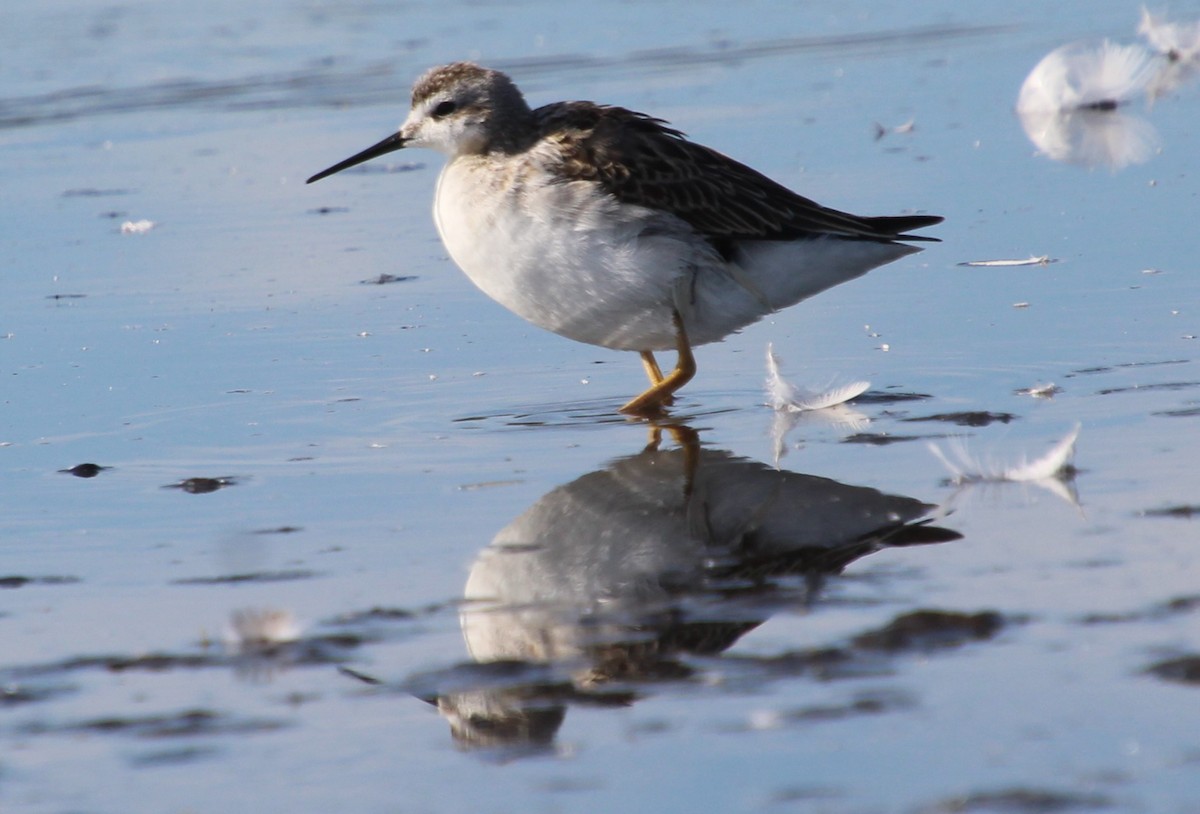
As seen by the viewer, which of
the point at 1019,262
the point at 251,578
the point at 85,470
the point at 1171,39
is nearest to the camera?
the point at 251,578

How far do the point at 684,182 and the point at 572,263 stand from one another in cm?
54

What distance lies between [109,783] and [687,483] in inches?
86.7

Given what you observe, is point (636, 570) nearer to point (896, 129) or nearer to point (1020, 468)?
point (1020, 468)

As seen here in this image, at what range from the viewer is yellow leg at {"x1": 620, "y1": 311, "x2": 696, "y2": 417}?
591 centimetres

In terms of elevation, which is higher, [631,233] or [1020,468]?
[631,233]

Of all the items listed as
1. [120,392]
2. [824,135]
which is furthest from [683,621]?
[824,135]

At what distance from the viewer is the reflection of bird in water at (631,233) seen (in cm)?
591

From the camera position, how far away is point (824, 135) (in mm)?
10789

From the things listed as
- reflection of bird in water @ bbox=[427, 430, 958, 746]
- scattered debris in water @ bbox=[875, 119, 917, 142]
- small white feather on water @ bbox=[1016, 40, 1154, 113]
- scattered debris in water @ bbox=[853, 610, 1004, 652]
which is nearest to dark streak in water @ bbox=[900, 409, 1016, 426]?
reflection of bird in water @ bbox=[427, 430, 958, 746]

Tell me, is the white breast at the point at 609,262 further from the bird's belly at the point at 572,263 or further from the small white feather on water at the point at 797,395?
the small white feather on water at the point at 797,395

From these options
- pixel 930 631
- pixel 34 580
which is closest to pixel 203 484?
pixel 34 580

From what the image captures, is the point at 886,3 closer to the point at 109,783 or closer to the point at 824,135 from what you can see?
the point at 824,135

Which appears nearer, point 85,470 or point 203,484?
point 203,484

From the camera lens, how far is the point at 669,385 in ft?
19.8
